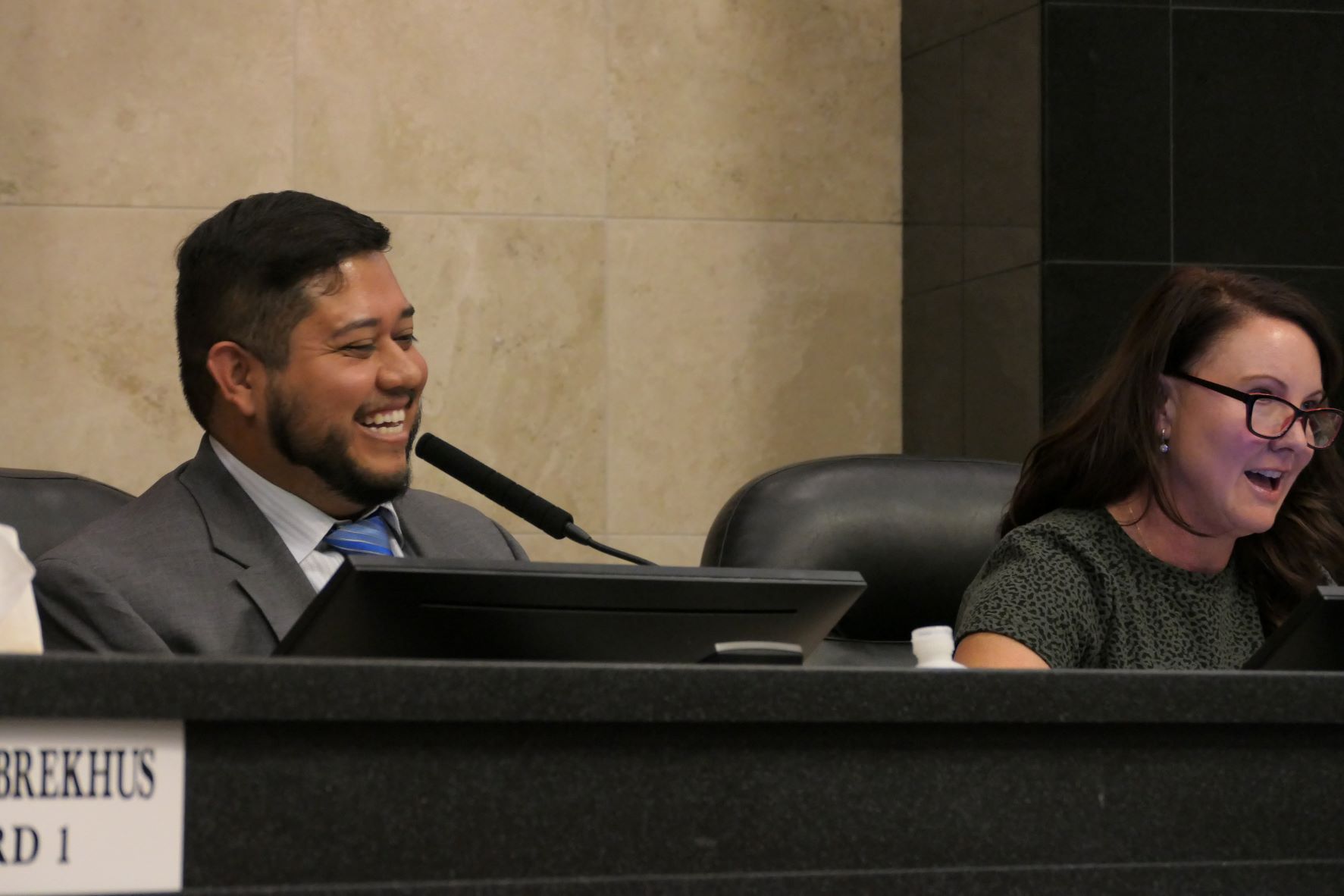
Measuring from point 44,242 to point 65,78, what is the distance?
0.95ft

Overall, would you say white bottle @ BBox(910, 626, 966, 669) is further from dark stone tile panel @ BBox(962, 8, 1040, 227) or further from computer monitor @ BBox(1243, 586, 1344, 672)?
dark stone tile panel @ BBox(962, 8, 1040, 227)

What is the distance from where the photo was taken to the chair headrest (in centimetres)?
200

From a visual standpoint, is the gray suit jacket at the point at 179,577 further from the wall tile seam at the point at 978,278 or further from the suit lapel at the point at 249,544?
the wall tile seam at the point at 978,278

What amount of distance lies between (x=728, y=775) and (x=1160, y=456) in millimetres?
1232

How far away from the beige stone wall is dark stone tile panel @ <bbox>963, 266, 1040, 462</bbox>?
277 millimetres

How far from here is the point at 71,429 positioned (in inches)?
116

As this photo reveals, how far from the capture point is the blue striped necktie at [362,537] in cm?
180

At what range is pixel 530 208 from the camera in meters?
3.11

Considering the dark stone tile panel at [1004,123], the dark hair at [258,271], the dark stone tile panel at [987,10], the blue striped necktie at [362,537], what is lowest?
the blue striped necktie at [362,537]

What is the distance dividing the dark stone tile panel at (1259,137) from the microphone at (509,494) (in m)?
1.67

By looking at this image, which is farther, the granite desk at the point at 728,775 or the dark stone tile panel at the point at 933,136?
the dark stone tile panel at the point at 933,136

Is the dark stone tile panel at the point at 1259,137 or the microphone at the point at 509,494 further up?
the dark stone tile panel at the point at 1259,137

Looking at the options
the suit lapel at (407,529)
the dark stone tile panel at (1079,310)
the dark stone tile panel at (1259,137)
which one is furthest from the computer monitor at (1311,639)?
the dark stone tile panel at (1259,137)

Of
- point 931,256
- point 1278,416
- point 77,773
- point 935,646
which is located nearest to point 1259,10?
point 931,256
